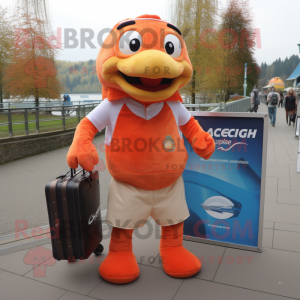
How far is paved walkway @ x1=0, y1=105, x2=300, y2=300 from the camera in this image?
7.74ft

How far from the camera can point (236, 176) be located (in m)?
2.93

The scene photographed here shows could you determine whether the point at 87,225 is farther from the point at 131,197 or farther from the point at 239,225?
the point at 239,225

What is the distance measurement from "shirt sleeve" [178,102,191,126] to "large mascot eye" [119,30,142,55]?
0.67 meters

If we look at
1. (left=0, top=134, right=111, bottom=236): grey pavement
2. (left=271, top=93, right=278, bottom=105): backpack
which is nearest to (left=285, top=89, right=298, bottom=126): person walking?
(left=271, top=93, right=278, bottom=105): backpack

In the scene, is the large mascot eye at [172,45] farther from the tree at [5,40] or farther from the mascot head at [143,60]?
the tree at [5,40]

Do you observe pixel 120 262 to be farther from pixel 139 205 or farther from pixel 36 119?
pixel 36 119

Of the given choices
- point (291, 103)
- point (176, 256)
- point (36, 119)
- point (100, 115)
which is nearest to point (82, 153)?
point (100, 115)

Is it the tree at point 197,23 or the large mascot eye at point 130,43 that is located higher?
the tree at point 197,23

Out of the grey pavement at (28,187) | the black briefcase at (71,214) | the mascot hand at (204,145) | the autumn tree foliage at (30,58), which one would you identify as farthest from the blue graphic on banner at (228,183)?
the autumn tree foliage at (30,58)

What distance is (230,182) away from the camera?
2959 mm

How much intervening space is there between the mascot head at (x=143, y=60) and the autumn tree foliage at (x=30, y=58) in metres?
13.6

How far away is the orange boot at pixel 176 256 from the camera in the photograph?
2555 mm

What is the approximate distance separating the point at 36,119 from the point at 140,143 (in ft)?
26.5

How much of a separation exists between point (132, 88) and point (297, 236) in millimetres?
2396
